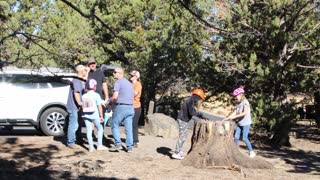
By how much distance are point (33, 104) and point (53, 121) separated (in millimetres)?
632

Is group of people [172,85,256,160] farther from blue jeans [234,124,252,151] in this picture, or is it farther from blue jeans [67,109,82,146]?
blue jeans [67,109,82,146]

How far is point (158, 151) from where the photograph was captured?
412 inches

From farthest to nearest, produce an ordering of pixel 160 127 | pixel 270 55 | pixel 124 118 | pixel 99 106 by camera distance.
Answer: pixel 270 55 < pixel 160 127 < pixel 99 106 < pixel 124 118

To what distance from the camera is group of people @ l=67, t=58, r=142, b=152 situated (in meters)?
9.63

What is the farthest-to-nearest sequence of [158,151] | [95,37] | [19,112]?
[95,37] → [19,112] → [158,151]

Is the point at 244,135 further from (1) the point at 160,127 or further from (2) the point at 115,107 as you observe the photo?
(1) the point at 160,127

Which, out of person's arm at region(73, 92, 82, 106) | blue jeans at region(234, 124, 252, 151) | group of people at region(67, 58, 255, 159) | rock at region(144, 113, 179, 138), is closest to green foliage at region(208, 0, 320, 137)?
rock at region(144, 113, 179, 138)

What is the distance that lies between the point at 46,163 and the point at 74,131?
144 centimetres

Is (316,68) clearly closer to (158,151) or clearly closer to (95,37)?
(158,151)

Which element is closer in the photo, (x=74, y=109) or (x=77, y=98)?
(x=77, y=98)

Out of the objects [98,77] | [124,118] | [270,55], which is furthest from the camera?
[270,55]

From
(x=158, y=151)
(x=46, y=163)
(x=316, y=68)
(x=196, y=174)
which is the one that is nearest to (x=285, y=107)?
(x=316, y=68)

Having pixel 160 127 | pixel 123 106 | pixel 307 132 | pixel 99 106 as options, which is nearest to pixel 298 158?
pixel 160 127

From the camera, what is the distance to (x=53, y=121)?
12.6 metres
